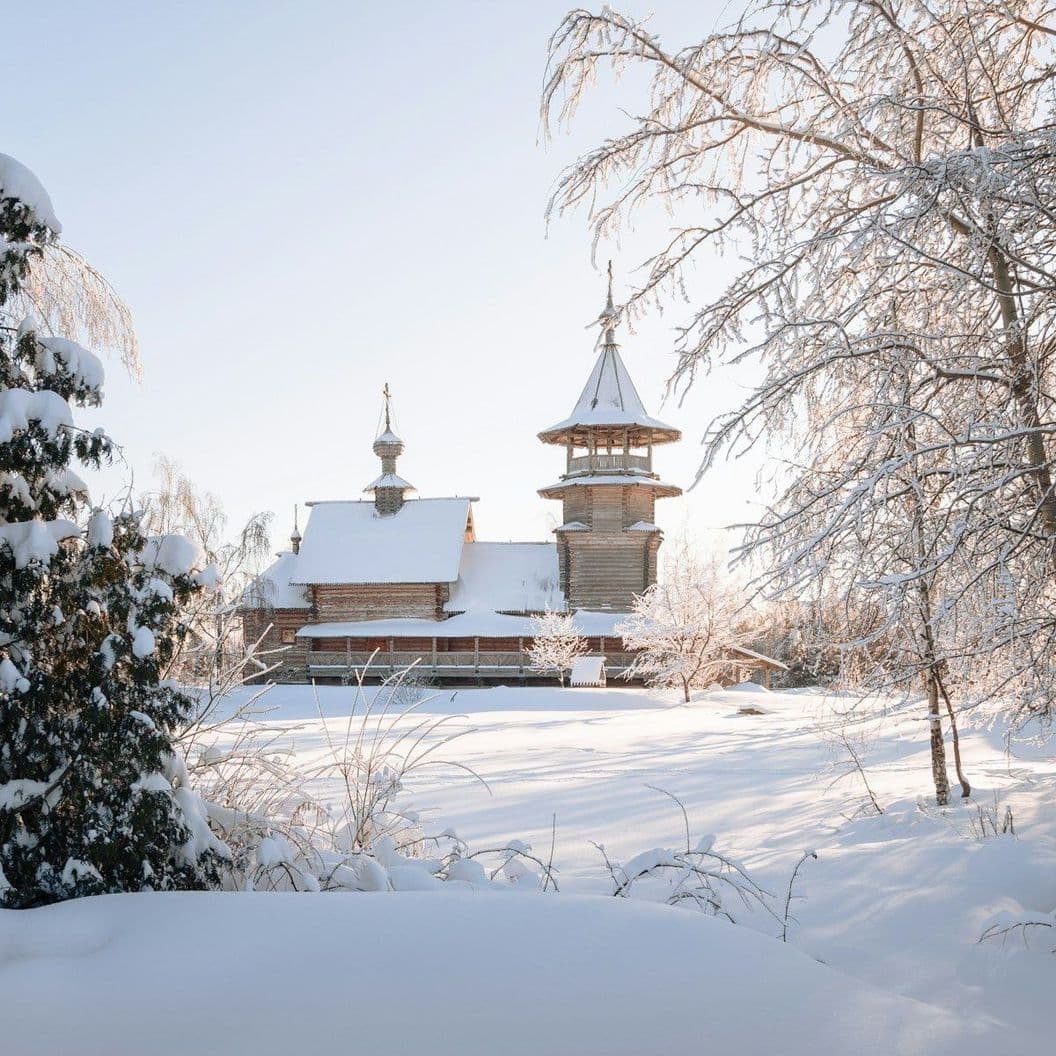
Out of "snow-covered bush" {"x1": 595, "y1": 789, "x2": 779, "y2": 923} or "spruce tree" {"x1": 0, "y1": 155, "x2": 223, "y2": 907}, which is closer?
"spruce tree" {"x1": 0, "y1": 155, "x2": 223, "y2": 907}

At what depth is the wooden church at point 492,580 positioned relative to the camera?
29.7 m

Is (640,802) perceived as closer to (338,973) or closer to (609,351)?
(338,973)

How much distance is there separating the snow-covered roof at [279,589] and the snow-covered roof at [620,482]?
9.96 metres

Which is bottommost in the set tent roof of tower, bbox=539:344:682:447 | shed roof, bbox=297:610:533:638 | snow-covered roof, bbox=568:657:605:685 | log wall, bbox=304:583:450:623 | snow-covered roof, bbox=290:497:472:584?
snow-covered roof, bbox=568:657:605:685

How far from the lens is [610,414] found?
29.5 meters

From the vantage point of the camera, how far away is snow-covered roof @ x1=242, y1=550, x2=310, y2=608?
30.0m

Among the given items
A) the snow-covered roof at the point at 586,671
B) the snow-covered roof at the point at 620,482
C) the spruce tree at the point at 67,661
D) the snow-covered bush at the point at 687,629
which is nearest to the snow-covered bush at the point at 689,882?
the spruce tree at the point at 67,661

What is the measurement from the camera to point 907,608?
12.3 feet

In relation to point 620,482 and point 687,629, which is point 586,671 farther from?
point 620,482

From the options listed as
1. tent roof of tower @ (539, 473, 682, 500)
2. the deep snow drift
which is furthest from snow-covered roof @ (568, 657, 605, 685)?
the deep snow drift

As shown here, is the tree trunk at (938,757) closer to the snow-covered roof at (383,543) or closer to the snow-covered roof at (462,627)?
the snow-covered roof at (462,627)

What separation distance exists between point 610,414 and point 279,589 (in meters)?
13.3

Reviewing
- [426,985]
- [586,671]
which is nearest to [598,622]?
[586,671]

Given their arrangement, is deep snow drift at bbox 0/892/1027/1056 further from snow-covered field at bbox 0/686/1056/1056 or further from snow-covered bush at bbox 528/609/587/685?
snow-covered bush at bbox 528/609/587/685
